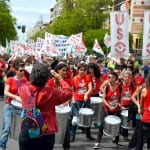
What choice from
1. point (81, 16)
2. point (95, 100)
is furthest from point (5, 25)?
point (95, 100)

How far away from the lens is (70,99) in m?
6.88

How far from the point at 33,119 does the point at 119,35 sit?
340 inches

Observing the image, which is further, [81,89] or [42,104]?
[81,89]

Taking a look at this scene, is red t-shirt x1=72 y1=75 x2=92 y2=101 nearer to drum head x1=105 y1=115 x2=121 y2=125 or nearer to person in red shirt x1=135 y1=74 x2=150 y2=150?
drum head x1=105 y1=115 x2=121 y2=125

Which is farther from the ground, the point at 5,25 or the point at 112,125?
the point at 5,25

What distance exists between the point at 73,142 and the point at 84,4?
232 feet

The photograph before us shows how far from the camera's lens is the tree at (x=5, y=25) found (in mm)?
77250

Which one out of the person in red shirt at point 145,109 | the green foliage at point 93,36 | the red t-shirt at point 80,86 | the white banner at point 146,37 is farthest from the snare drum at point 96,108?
the green foliage at point 93,36

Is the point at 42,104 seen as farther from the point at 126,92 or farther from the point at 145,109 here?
the point at 126,92

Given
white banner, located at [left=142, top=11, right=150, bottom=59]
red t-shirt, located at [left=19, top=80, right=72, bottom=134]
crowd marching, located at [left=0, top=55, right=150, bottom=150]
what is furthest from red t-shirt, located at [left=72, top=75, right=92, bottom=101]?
red t-shirt, located at [left=19, top=80, right=72, bottom=134]

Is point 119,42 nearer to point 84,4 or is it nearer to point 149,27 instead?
point 149,27

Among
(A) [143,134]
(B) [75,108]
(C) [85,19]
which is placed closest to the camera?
(A) [143,134]

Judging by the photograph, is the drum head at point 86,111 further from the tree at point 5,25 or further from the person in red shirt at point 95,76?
the tree at point 5,25

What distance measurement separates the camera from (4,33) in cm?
7900
